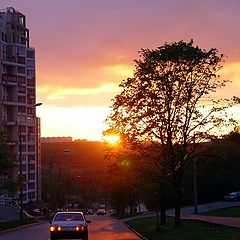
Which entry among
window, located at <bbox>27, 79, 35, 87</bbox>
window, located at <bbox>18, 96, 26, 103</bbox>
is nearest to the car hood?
window, located at <bbox>18, 96, 26, 103</bbox>

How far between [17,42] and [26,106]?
44.1 feet

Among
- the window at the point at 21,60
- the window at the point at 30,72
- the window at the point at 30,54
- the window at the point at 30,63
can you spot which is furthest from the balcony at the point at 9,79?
the window at the point at 30,54

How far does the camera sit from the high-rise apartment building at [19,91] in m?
120

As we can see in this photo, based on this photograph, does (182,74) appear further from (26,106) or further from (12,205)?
(26,106)

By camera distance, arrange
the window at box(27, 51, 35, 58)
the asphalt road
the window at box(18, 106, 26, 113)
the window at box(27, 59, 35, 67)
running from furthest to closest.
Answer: the window at box(27, 51, 35, 58)
the window at box(27, 59, 35, 67)
the window at box(18, 106, 26, 113)
the asphalt road

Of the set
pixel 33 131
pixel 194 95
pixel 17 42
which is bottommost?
pixel 194 95

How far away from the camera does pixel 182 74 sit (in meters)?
34.4

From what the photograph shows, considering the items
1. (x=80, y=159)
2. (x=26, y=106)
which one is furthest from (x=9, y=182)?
(x=80, y=159)

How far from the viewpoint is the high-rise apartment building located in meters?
120

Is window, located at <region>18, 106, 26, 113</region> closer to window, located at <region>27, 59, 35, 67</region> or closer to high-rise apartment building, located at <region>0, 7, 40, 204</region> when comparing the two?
high-rise apartment building, located at <region>0, 7, 40, 204</region>

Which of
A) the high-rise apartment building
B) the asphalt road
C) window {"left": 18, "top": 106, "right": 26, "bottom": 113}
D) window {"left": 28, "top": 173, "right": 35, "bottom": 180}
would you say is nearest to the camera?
the asphalt road

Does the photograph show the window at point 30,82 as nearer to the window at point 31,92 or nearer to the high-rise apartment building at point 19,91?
the high-rise apartment building at point 19,91

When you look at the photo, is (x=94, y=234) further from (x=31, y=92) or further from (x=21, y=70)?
(x=31, y=92)

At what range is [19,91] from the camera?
124062 millimetres
